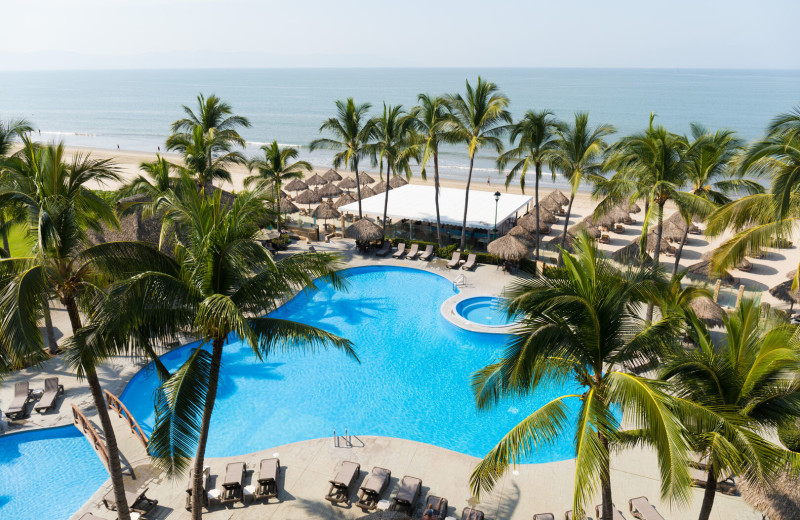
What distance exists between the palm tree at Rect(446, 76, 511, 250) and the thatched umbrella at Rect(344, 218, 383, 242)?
17.3ft

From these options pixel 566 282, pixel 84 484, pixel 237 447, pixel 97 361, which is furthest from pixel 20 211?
pixel 566 282

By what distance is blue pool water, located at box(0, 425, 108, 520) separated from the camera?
10.5 metres

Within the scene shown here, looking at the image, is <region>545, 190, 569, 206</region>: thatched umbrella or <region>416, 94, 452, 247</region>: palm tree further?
<region>545, 190, 569, 206</region>: thatched umbrella

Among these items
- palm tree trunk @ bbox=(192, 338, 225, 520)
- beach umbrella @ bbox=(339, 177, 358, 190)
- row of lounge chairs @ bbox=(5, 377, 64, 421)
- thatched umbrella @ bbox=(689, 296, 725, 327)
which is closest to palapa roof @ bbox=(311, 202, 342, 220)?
beach umbrella @ bbox=(339, 177, 358, 190)

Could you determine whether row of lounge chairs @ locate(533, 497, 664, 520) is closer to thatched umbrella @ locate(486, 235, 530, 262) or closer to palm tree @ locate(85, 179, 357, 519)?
palm tree @ locate(85, 179, 357, 519)

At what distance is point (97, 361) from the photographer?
6.96 metres

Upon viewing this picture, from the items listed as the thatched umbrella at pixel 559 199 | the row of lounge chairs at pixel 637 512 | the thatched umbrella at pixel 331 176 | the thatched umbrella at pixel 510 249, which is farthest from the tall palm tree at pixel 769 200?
the thatched umbrella at pixel 331 176

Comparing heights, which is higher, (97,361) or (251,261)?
(251,261)

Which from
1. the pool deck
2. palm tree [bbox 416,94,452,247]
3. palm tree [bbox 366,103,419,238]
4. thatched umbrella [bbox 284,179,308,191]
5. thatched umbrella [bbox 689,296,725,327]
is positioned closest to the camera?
the pool deck

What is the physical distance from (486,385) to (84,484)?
9.49 metres

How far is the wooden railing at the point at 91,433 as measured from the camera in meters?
11.1

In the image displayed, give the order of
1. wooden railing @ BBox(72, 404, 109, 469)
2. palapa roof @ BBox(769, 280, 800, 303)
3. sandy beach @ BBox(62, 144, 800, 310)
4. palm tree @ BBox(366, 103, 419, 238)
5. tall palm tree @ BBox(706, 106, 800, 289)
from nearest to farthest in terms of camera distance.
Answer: tall palm tree @ BBox(706, 106, 800, 289) < wooden railing @ BBox(72, 404, 109, 469) < palapa roof @ BBox(769, 280, 800, 303) < sandy beach @ BBox(62, 144, 800, 310) < palm tree @ BBox(366, 103, 419, 238)

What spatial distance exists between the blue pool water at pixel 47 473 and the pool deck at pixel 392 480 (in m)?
0.41

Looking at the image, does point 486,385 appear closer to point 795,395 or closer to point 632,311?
point 632,311
